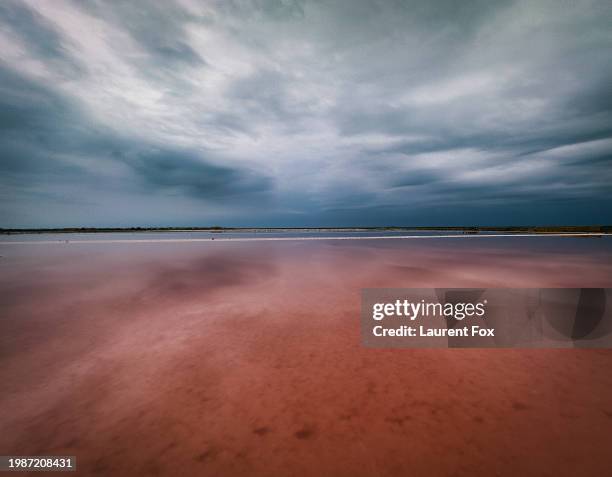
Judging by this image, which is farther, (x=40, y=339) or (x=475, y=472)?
(x=40, y=339)

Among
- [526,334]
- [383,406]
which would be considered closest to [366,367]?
[383,406]

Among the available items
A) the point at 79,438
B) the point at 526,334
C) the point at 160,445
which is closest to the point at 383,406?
the point at 160,445

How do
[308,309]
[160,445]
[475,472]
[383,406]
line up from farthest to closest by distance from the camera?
[308,309] → [383,406] → [160,445] → [475,472]

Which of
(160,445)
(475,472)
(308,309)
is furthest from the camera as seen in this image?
(308,309)

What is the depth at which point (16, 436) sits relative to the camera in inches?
109

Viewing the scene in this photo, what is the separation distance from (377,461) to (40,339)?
20.9 feet

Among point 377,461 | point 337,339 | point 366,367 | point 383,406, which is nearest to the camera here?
point 377,461

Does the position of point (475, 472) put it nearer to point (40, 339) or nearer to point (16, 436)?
point (16, 436)

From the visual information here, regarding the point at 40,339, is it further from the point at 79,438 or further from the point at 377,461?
the point at 377,461

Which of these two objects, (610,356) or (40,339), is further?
(40,339)

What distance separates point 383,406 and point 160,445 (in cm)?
251

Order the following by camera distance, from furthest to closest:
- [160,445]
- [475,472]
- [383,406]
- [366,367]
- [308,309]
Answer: [308,309] → [366,367] → [383,406] → [160,445] → [475,472]

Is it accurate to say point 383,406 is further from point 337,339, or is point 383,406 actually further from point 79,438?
point 79,438

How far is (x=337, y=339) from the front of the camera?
5031 mm
